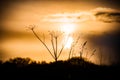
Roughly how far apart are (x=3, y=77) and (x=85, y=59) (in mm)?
44142

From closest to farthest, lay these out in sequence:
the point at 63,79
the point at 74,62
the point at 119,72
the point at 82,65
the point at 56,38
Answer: the point at 63,79, the point at 119,72, the point at 56,38, the point at 82,65, the point at 74,62

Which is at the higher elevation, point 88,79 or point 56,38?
point 56,38

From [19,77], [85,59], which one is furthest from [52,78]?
[85,59]

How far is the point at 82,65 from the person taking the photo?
376 ft

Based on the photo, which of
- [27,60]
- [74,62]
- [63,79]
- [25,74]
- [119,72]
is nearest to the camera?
[63,79]

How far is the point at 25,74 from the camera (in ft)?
283

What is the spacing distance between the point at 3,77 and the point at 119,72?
31.7m

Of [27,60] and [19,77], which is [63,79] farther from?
[27,60]

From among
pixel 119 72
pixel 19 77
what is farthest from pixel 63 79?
pixel 119 72

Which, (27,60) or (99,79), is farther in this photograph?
(27,60)

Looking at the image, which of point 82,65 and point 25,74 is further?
point 82,65

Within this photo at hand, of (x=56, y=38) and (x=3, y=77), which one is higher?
(x=56, y=38)

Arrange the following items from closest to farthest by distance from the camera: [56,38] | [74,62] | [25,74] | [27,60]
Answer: [25,74] < [56,38] < [74,62] < [27,60]

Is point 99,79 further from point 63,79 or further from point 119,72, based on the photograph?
point 119,72
